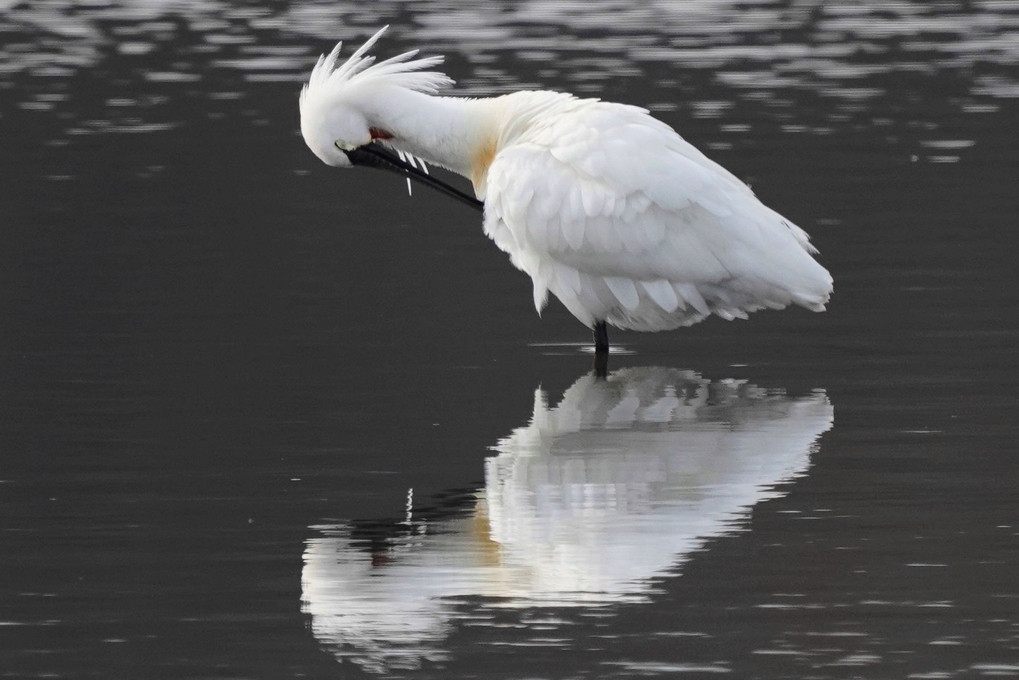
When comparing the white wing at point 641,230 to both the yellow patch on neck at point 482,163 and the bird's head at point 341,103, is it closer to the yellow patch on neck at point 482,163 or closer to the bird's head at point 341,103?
the yellow patch on neck at point 482,163

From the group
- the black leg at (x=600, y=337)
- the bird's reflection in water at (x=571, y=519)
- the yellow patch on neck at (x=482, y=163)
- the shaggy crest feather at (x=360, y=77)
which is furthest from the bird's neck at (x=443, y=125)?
the bird's reflection in water at (x=571, y=519)

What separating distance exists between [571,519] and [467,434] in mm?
1554

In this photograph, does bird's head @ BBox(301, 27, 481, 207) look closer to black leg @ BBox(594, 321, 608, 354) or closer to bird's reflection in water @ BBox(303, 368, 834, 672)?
black leg @ BBox(594, 321, 608, 354)

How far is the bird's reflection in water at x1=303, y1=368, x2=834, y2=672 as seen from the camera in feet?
22.8

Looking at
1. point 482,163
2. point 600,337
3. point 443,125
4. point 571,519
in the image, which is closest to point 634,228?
point 600,337

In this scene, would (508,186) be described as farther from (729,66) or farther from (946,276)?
(729,66)

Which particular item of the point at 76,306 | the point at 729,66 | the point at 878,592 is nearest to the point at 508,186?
the point at 76,306

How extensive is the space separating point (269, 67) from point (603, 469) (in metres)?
16.1

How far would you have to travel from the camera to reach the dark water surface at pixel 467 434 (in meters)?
6.72

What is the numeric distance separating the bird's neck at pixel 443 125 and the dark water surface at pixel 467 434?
0.84 metres

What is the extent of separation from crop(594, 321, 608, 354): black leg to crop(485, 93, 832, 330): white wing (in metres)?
0.06

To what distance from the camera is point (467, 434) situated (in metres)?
9.41

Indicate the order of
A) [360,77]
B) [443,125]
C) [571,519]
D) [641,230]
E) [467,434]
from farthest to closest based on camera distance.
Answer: [443,125] → [360,77] → [641,230] → [467,434] → [571,519]

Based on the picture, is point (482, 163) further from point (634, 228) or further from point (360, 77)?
Result: point (634, 228)
